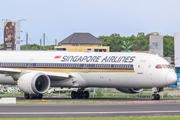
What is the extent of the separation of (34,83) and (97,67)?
19.4 feet

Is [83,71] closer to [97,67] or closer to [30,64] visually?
[97,67]

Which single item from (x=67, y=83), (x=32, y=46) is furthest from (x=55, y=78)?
(x=32, y=46)

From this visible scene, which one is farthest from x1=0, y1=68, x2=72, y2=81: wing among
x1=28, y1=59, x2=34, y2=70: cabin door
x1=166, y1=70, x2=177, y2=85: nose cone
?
x1=166, y1=70, x2=177, y2=85: nose cone

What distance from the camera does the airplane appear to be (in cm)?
3583

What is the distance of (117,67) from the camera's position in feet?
122

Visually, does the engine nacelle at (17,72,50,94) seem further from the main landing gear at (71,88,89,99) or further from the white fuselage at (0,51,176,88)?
the main landing gear at (71,88,89,99)

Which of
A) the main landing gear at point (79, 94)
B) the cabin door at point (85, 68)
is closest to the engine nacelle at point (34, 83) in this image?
the cabin door at point (85, 68)

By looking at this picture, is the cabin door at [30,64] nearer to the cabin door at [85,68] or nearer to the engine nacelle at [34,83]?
the engine nacelle at [34,83]

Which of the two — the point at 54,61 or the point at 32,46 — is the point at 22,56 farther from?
the point at 32,46

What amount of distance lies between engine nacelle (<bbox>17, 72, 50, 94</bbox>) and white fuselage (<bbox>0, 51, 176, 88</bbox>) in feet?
6.19

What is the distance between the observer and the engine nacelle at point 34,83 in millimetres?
36656

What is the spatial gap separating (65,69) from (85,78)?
7.45ft

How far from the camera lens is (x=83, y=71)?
128 ft

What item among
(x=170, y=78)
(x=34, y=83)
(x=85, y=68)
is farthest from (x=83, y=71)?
(x=170, y=78)
